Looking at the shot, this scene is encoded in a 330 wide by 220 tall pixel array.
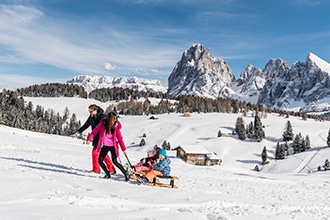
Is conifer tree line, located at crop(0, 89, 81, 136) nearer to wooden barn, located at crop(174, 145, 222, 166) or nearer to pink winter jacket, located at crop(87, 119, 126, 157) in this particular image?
wooden barn, located at crop(174, 145, 222, 166)

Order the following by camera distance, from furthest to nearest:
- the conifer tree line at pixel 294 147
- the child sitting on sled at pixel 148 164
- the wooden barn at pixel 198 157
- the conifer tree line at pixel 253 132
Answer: the conifer tree line at pixel 253 132, the conifer tree line at pixel 294 147, the wooden barn at pixel 198 157, the child sitting on sled at pixel 148 164

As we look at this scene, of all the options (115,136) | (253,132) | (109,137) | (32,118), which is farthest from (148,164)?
(32,118)

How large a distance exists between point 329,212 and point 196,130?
11690 cm

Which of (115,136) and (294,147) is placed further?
(294,147)

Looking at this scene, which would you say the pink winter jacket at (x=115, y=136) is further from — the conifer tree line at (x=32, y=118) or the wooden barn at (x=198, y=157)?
the conifer tree line at (x=32, y=118)

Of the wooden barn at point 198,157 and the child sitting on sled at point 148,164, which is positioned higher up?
the child sitting on sled at point 148,164

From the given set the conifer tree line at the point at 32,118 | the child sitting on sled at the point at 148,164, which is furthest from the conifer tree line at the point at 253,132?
the child sitting on sled at the point at 148,164

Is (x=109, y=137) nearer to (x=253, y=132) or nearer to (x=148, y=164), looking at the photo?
(x=148, y=164)

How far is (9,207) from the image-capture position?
5949 mm

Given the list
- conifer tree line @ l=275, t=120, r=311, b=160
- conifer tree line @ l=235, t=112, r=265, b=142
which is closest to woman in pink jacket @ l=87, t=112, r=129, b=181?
conifer tree line @ l=275, t=120, r=311, b=160

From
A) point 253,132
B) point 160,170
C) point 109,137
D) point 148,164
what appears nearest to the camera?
point 109,137

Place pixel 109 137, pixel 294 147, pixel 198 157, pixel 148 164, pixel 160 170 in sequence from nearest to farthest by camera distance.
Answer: pixel 109 137 → pixel 160 170 → pixel 148 164 → pixel 198 157 → pixel 294 147

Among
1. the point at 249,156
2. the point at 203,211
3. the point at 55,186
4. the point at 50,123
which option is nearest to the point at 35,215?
the point at 55,186

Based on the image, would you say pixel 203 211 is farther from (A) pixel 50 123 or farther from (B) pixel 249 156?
(A) pixel 50 123
